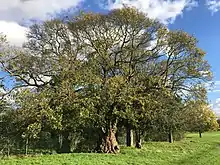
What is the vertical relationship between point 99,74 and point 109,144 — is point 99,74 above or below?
above

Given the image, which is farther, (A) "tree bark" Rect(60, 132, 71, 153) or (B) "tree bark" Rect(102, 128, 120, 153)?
(A) "tree bark" Rect(60, 132, 71, 153)

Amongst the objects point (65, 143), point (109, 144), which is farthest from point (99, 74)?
point (65, 143)

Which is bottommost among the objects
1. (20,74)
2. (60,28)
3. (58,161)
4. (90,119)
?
(58,161)

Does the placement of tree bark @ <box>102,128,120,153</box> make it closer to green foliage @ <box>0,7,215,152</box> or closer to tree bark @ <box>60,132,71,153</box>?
green foliage @ <box>0,7,215,152</box>

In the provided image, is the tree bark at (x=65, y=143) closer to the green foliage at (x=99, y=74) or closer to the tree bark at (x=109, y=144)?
the green foliage at (x=99, y=74)

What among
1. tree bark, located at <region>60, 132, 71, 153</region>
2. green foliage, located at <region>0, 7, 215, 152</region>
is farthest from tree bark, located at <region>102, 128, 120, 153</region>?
tree bark, located at <region>60, 132, 71, 153</region>

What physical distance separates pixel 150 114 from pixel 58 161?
1397cm

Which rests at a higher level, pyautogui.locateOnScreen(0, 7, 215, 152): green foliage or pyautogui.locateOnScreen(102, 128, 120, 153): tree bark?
pyautogui.locateOnScreen(0, 7, 215, 152): green foliage

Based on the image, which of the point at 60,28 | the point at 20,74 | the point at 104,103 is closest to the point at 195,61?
the point at 104,103

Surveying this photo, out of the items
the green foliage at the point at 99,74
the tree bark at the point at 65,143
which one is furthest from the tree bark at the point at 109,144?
the tree bark at the point at 65,143

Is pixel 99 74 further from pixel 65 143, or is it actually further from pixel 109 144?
pixel 65 143

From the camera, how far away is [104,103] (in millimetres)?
→ 29625

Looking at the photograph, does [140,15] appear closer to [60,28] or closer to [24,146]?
[60,28]

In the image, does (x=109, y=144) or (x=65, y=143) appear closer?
(x=109, y=144)
